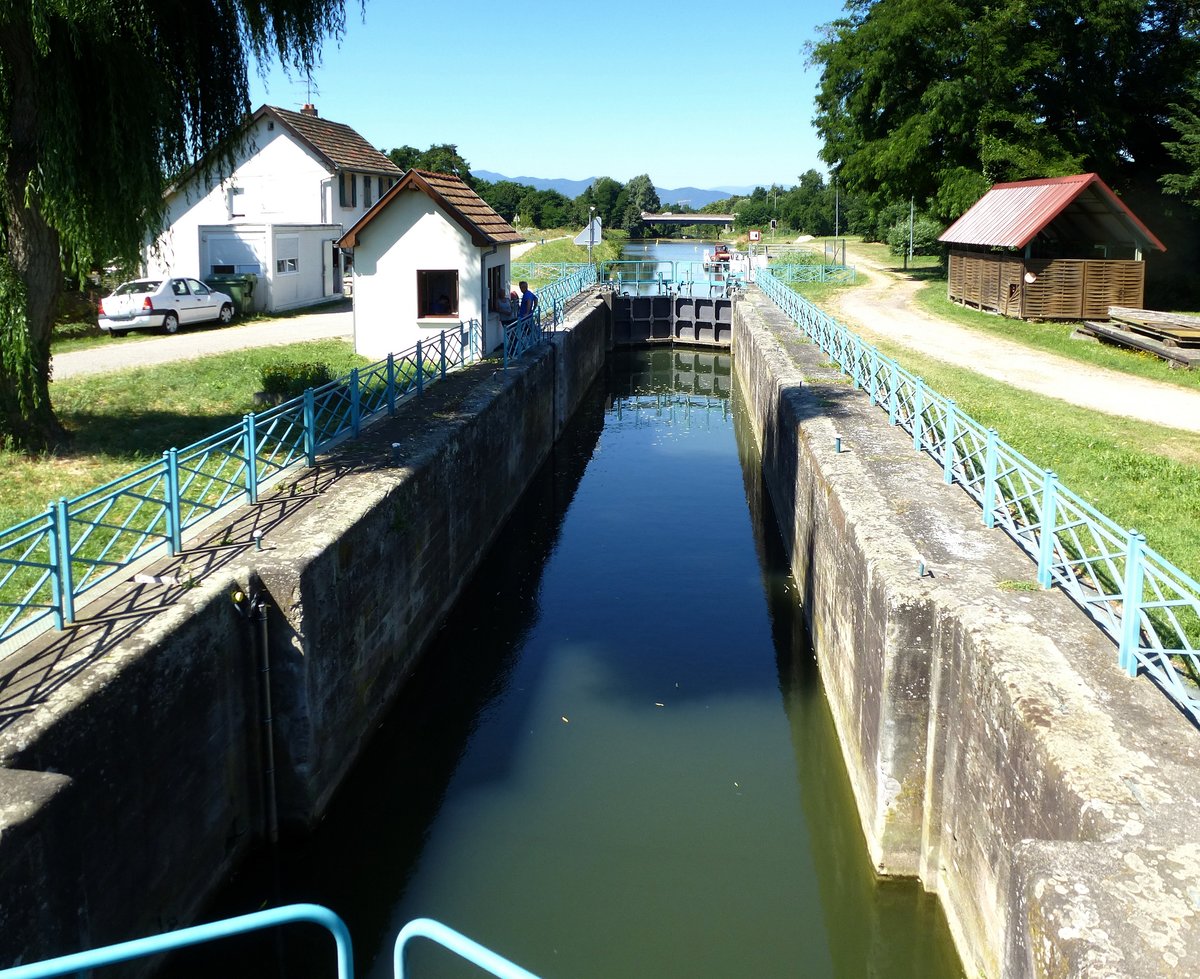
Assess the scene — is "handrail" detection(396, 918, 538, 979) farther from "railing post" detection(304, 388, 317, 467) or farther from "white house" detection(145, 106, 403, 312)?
"white house" detection(145, 106, 403, 312)

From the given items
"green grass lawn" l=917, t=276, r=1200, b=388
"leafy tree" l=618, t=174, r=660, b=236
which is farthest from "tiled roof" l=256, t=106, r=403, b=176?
"leafy tree" l=618, t=174, r=660, b=236

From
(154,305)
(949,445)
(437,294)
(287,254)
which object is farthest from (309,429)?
(287,254)

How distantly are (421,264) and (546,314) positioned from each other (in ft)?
25.1

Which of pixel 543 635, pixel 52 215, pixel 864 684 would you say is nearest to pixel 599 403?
pixel 543 635

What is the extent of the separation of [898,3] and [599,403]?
701 inches

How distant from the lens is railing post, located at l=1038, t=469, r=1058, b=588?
7859mm

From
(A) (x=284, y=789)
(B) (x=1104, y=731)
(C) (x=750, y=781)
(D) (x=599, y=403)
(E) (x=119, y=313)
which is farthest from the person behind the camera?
(D) (x=599, y=403)

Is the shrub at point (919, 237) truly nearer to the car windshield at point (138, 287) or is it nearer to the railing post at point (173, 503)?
the car windshield at point (138, 287)

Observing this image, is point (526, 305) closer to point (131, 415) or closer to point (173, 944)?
point (131, 415)

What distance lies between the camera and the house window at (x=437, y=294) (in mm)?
20547

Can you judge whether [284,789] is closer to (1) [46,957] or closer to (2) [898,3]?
(1) [46,957]

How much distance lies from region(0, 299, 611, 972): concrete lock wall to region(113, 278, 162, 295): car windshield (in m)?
13.6

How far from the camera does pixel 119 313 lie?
79.1ft

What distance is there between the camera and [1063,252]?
2925cm
